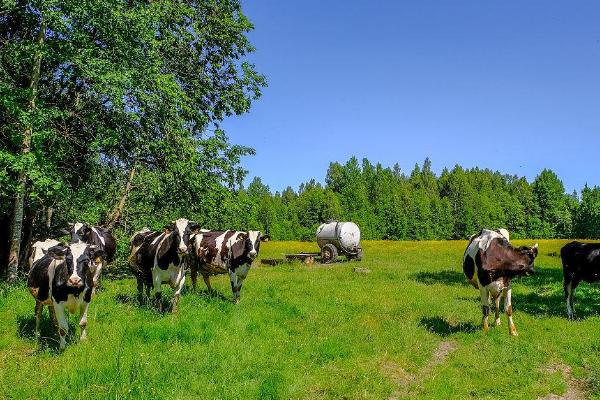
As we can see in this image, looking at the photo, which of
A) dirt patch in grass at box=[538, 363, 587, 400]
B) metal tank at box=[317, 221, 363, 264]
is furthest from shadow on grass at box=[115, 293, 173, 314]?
metal tank at box=[317, 221, 363, 264]

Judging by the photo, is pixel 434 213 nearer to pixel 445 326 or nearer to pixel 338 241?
pixel 338 241

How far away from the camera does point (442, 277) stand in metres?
23.5

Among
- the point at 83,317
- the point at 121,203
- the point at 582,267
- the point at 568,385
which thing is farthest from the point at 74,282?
the point at 582,267

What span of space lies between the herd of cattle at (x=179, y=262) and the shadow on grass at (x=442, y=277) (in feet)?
22.7

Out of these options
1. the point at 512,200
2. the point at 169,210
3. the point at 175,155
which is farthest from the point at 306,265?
the point at 512,200

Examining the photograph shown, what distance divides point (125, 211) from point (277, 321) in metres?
14.3

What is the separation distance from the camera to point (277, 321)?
476 inches

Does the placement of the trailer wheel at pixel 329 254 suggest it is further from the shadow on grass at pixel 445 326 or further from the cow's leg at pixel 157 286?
the cow's leg at pixel 157 286

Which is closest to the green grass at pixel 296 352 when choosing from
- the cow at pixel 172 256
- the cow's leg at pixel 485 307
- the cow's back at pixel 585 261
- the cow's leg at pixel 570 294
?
the cow's leg at pixel 485 307

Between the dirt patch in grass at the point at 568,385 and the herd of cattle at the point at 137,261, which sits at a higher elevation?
the herd of cattle at the point at 137,261

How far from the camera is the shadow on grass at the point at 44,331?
883 centimetres

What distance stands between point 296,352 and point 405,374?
2.31 metres

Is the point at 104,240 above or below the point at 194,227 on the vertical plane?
below

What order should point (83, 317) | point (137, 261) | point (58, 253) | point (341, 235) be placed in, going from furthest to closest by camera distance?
point (341, 235) < point (137, 261) < point (83, 317) < point (58, 253)
